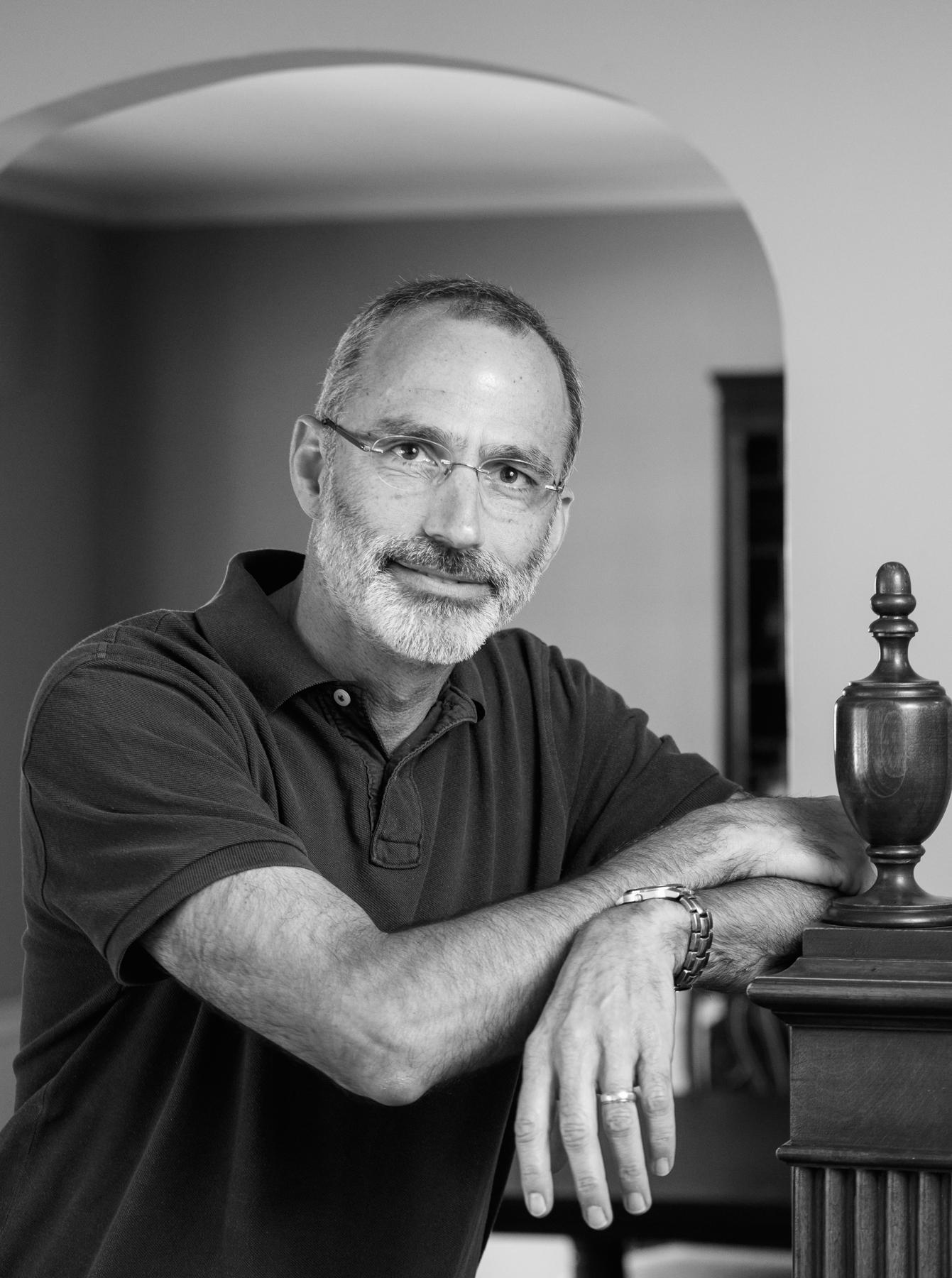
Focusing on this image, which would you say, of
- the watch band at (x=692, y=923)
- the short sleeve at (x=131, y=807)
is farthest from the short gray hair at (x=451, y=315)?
the watch band at (x=692, y=923)

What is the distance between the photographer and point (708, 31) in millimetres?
2344

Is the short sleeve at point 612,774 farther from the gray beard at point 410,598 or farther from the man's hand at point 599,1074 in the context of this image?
the man's hand at point 599,1074

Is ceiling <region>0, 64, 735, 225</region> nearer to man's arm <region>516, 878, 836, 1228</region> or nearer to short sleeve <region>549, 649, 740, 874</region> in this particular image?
short sleeve <region>549, 649, 740, 874</region>

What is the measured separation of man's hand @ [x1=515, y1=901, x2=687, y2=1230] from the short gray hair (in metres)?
0.59

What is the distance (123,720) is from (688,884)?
0.46 m

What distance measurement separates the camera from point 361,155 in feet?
19.6

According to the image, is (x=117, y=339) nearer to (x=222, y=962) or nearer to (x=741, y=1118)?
(x=741, y=1118)

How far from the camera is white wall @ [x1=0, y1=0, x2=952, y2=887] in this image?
2258 mm

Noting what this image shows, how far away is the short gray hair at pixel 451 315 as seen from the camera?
138 centimetres

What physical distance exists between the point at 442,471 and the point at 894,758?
52 centimetres

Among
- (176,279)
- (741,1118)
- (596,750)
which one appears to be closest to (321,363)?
(176,279)

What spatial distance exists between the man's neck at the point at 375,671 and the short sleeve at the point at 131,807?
0.22 meters

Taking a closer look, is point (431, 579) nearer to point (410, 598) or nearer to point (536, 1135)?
point (410, 598)

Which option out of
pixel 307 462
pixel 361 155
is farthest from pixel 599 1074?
pixel 361 155
